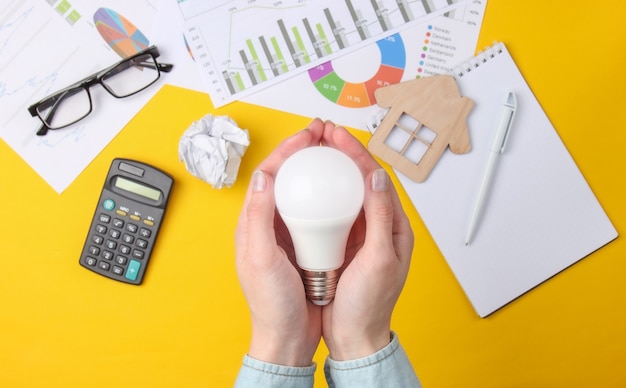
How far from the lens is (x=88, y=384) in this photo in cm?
85

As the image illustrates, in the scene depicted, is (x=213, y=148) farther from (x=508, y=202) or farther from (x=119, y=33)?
(x=508, y=202)

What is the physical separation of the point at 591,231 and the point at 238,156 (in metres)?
0.56

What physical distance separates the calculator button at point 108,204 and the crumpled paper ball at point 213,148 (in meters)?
0.13

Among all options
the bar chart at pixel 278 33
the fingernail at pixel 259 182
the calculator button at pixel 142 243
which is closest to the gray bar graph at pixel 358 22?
the bar chart at pixel 278 33

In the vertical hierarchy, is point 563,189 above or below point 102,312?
below

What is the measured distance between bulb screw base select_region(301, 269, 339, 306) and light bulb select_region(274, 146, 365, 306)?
45 millimetres

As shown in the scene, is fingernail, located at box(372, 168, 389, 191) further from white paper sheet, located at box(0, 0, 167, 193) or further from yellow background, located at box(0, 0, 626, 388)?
white paper sheet, located at box(0, 0, 167, 193)

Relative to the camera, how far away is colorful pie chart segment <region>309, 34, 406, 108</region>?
31.7 inches

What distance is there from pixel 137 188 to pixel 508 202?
0.57 m

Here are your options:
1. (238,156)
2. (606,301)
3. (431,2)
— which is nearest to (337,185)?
(238,156)

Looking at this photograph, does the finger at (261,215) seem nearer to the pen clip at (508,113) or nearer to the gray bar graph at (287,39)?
the gray bar graph at (287,39)

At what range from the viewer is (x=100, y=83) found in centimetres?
79

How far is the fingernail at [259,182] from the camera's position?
0.58 m

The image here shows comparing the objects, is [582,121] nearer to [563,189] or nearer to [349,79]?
[563,189]
